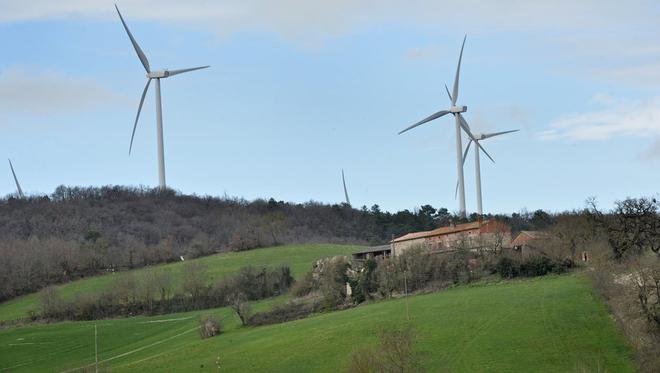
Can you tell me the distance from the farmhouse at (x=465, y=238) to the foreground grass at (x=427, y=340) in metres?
9.05

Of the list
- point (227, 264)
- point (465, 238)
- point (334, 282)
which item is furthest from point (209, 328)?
point (227, 264)

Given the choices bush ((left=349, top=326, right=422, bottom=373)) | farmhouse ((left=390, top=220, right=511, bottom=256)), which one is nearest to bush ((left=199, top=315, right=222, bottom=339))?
farmhouse ((left=390, top=220, right=511, bottom=256))

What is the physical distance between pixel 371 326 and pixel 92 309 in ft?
158

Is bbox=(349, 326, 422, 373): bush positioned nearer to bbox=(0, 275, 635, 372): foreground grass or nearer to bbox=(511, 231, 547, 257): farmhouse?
bbox=(0, 275, 635, 372): foreground grass

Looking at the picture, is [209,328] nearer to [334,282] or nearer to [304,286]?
[334,282]

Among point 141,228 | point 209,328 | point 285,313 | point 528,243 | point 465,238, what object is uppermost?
point 141,228

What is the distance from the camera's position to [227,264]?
125938 millimetres

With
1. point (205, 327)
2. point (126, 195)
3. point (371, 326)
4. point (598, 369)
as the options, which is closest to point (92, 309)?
point (205, 327)

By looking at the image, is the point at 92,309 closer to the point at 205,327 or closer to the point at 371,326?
the point at 205,327

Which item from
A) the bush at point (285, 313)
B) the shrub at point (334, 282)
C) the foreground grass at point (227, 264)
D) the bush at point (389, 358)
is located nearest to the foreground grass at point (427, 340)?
the bush at point (285, 313)

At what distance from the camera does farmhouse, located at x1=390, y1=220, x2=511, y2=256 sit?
91.6 m

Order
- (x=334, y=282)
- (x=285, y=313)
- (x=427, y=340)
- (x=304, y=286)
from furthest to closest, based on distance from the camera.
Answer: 1. (x=304, y=286)
2. (x=334, y=282)
3. (x=285, y=313)
4. (x=427, y=340)

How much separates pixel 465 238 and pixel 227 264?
40453mm

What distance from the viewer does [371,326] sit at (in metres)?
68.2
